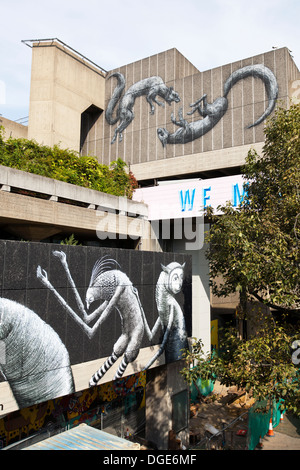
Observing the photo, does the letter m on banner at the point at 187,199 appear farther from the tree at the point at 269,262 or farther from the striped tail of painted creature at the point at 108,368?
the striped tail of painted creature at the point at 108,368

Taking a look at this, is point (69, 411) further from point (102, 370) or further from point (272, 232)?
point (272, 232)

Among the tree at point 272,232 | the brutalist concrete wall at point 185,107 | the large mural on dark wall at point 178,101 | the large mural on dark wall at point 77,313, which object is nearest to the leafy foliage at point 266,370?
the tree at point 272,232

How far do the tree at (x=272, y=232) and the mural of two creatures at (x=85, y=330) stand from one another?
459 cm

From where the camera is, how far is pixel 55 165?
20.8 meters

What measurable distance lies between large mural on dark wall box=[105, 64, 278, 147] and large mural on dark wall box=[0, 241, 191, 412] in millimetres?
14640

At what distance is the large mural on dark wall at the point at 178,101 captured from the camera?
87.1ft

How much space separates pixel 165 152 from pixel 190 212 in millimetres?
10286

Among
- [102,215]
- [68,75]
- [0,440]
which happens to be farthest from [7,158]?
[68,75]

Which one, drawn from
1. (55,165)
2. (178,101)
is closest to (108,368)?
(55,165)

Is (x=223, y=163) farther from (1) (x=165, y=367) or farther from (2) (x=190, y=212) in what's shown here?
(1) (x=165, y=367)

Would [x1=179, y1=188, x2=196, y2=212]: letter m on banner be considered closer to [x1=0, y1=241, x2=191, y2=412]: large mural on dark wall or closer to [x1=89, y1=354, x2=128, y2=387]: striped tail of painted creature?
[x1=0, y1=241, x2=191, y2=412]: large mural on dark wall

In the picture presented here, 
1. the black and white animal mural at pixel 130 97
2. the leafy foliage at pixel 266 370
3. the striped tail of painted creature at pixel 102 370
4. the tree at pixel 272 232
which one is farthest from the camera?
the black and white animal mural at pixel 130 97

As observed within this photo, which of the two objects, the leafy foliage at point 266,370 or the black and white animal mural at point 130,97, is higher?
the black and white animal mural at point 130,97

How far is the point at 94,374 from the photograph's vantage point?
44.7ft
